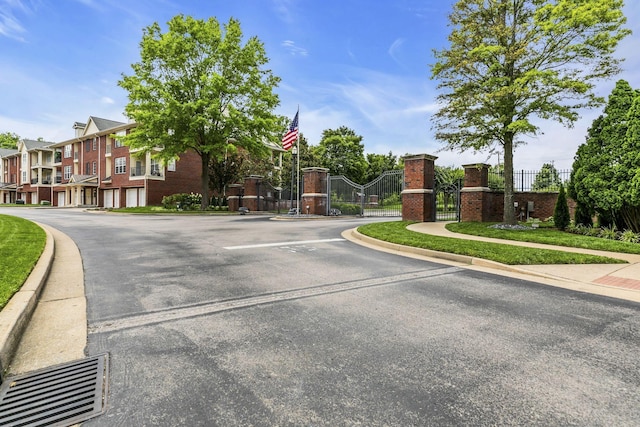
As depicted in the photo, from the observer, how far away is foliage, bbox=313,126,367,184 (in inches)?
1897

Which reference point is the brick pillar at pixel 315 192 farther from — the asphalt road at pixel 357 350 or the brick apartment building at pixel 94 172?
the asphalt road at pixel 357 350

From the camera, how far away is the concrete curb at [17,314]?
9.87 ft

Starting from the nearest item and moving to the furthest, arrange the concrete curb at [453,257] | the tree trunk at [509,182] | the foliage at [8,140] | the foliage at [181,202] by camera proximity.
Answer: the concrete curb at [453,257], the tree trunk at [509,182], the foliage at [181,202], the foliage at [8,140]

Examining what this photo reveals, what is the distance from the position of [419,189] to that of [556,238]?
6496 mm

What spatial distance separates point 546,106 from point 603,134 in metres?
1.90

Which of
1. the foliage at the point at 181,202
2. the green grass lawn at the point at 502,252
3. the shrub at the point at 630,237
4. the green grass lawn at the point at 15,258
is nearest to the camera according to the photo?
the green grass lawn at the point at 15,258

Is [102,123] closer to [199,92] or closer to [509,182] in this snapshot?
[199,92]

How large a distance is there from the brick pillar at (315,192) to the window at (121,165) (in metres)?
25.6

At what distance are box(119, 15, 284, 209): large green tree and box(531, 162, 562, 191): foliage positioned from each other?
18.8 m

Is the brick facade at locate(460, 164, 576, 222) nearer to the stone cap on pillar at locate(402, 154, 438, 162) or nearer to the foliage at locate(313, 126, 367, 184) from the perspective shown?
the stone cap on pillar at locate(402, 154, 438, 162)

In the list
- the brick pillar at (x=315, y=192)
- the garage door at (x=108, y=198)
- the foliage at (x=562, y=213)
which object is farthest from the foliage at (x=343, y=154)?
the foliage at (x=562, y=213)

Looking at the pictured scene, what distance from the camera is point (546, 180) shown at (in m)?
16.5

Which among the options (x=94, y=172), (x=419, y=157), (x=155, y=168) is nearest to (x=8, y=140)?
(x=94, y=172)

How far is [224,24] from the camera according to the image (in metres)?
28.1
